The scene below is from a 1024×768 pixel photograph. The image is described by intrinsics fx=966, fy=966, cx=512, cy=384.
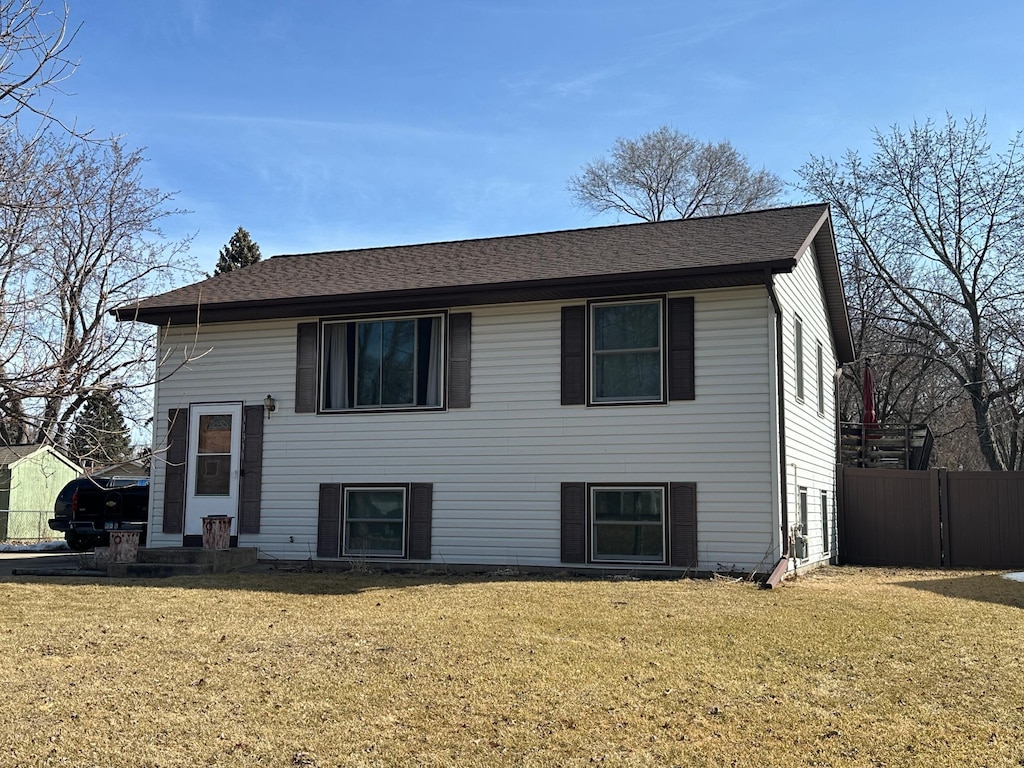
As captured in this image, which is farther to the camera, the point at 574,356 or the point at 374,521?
the point at 374,521

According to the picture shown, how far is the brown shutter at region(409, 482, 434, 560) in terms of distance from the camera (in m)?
13.1

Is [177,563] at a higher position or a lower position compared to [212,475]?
lower

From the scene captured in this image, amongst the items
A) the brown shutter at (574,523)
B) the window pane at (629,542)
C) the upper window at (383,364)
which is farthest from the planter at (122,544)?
the window pane at (629,542)

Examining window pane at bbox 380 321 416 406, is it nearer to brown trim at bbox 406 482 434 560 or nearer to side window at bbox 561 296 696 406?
brown trim at bbox 406 482 434 560

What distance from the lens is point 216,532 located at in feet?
42.2

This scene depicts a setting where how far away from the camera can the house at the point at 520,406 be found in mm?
11930

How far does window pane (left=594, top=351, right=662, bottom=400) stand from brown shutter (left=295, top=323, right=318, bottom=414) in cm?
412

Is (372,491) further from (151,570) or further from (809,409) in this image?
(809,409)

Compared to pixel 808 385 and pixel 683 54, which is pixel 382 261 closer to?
pixel 683 54

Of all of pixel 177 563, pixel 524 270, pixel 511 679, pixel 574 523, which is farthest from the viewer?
pixel 524 270

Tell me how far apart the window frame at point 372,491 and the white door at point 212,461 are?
1682 mm

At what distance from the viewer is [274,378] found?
1402 cm

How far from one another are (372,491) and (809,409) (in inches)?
260

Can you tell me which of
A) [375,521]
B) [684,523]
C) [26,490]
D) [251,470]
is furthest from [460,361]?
[26,490]
